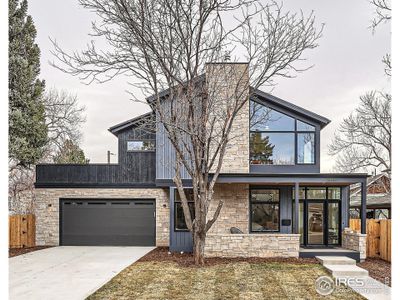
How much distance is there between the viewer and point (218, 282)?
8.27 m

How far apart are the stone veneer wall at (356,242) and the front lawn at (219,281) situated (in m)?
1.92

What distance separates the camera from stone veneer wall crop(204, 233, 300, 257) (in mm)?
11391

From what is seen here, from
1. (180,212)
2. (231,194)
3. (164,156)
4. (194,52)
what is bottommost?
(180,212)

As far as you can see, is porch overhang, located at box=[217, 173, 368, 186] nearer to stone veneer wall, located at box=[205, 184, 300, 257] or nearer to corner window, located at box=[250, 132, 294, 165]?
corner window, located at box=[250, 132, 294, 165]

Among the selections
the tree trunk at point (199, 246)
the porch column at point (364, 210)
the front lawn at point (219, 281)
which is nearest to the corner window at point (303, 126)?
the porch column at point (364, 210)

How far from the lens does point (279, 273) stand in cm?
919

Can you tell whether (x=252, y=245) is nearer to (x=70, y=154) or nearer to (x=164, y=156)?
(x=164, y=156)

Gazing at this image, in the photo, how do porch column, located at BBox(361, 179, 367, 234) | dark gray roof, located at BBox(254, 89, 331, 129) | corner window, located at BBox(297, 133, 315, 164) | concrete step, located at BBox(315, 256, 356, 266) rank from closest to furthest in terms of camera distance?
concrete step, located at BBox(315, 256, 356, 266), porch column, located at BBox(361, 179, 367, 234), dark gray roof, located at BBox(254, 89, 331, 129), corner window, located at BBox(297, 133, 315, 164)

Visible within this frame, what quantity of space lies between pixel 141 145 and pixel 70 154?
8.69 metres

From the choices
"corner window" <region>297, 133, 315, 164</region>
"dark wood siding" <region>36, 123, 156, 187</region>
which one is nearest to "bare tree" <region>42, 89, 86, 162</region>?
"dark wood siding" <region>36, 123, 156, 187</region>

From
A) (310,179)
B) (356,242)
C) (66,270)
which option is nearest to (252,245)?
(310,179)

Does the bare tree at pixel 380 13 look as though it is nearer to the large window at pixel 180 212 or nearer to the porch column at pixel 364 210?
the porch column at pixel 364 210

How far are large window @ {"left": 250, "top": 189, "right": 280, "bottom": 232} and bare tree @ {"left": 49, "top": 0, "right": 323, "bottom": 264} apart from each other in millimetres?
3147

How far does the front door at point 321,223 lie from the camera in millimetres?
13086
